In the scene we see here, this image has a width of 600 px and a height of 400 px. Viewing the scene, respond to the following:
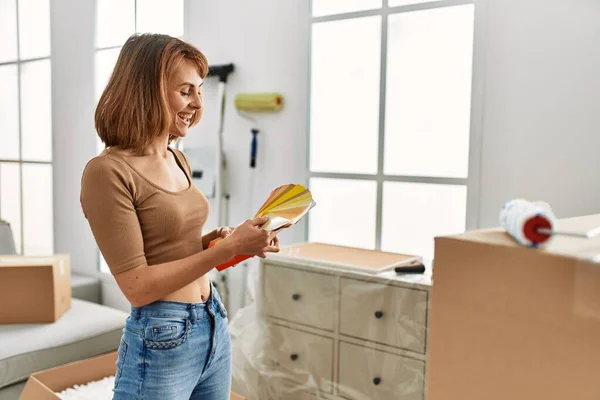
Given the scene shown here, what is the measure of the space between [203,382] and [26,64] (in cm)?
337

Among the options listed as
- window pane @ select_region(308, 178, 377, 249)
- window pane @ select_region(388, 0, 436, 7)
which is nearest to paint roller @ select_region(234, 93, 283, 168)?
window pane @ select_region(308, 178, 377, 249)

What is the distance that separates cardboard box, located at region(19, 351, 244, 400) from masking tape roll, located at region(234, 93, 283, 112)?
122 cm

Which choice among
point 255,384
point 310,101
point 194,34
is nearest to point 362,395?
point 255,384

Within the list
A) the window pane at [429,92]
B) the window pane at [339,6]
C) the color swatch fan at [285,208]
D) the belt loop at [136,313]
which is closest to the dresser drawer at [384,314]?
the window pane at [429,92]

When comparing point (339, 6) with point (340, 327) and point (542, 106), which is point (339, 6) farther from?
point (340, 327)

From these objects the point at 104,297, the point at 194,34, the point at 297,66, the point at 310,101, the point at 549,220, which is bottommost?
the point at 104,297

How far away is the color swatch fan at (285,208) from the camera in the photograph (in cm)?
117

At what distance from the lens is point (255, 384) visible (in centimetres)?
213

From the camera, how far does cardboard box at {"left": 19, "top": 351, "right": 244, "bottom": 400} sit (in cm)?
175

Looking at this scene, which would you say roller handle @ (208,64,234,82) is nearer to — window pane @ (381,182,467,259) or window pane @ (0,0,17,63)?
window pane @ (381,182,467,259)

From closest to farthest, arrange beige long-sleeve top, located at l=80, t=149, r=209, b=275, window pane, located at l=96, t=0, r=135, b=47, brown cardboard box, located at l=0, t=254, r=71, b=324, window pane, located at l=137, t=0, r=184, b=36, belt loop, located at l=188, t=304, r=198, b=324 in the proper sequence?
beige long-sleeve top, located at l=80, t=149, r=209, b=275
belt loop, located at l=188, t=304, r=198, b=324
brown cardboard box, located at l=0, t=254, r=71, b=324
window pane, located at l=137, t=0, r=184, b=36
window pane, located at l=96, t=0, r=135, b=47

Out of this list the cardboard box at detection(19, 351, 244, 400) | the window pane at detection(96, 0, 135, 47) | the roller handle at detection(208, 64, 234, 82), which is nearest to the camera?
the cardboard box at detection(19, 351, 244, 400)

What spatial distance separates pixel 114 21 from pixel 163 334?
2.69 m

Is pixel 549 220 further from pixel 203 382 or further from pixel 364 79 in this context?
pixel 364 79
